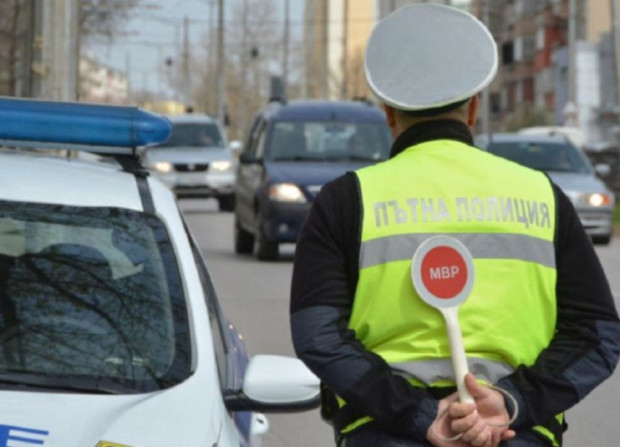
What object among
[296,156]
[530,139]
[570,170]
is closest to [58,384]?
[296,156]

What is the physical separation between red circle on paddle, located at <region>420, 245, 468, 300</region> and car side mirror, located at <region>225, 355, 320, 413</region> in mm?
995

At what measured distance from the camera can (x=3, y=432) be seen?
4.18 meters

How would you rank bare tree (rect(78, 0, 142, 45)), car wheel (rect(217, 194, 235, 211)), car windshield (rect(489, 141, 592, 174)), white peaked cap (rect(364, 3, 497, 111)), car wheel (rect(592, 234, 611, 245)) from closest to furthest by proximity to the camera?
white peaked cap (rect(364, 3, 497, 111)) → car wheel (rect(592, 234, 611, 245)) → car windshield (rect(489, 141, 592, 174)) → car wheel (rect(217, 194, 235, 211)) → bare tree (rect(78, 0, 142, 45))

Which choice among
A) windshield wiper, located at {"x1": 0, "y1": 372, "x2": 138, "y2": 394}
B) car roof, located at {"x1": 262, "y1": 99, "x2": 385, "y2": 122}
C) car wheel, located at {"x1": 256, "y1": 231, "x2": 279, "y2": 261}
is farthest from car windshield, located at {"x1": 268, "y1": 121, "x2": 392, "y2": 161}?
windshield wiper, located at {"x1": 0, "y1": 372, "x2": 138, "y2": 394}

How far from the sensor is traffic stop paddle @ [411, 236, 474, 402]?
11.7 ft

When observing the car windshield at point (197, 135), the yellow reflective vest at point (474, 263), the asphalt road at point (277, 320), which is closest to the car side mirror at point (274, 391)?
the yellow reflective vest at point (474, 263)

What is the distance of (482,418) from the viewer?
11.8 feet

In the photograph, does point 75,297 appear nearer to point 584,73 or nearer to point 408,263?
point 408,263

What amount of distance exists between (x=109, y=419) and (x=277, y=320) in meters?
11.4

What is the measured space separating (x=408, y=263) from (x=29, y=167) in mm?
1817

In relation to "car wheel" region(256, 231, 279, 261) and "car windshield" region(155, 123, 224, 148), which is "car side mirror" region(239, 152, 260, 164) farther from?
"car windshield" region(155, 123, 224, 148)

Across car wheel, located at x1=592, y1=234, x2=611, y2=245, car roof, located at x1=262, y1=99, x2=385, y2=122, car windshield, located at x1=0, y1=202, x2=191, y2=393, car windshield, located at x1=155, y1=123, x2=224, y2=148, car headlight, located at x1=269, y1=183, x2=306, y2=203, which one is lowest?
car windshield, located at x1=155, y1=123, x2=224, y2=148

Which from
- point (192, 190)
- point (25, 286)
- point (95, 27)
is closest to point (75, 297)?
point (25, 286)

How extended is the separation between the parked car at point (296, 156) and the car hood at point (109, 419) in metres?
16.8
